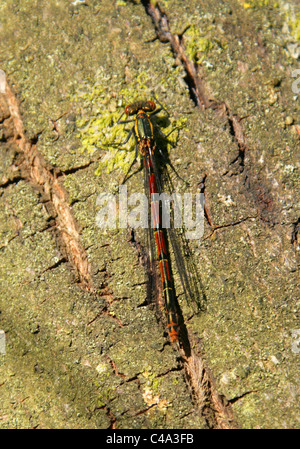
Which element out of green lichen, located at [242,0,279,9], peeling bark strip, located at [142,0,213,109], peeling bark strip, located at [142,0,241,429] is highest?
green lichen, located at [242,0,279,9]

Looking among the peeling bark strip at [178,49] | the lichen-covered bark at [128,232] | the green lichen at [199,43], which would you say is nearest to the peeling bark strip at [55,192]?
the lichen-covered bark at [128,232]

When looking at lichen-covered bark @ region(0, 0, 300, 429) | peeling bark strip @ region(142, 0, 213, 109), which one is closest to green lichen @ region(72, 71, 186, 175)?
lichen-covered bark @ region(0, 0, 300, 429)

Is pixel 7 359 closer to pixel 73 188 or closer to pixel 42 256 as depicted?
pixel 42 256

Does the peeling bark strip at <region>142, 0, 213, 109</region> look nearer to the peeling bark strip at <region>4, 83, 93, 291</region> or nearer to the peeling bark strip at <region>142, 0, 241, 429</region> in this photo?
the peeling bark strip at <region>142, 0, 241, 429</region>

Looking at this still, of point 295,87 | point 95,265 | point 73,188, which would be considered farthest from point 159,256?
point 295,87

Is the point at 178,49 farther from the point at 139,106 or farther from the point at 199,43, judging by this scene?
the point at 139,106
